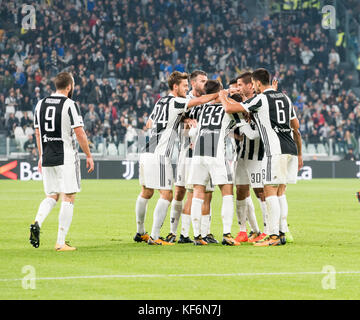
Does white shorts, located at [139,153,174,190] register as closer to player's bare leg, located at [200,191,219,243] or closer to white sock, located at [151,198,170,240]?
white sock, located at [151,198,170,240]

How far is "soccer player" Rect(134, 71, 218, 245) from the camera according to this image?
38.0 feet

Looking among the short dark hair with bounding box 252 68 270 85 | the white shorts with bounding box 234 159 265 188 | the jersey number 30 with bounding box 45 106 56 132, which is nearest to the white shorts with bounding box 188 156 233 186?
the white shorts with bounding box 234 159 265 188

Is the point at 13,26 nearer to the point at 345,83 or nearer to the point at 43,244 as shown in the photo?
the point at 345,83

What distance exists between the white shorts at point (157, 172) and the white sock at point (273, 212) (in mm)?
1337

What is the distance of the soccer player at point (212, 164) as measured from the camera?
37.7 ft

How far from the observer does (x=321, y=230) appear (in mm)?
13852

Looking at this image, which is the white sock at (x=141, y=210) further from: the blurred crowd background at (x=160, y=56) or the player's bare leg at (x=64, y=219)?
the blurred crowd background at (x=160, y=56)

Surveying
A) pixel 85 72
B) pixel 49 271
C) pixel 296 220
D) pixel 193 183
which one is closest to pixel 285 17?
pixel 85 72

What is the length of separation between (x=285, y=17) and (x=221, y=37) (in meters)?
4.30

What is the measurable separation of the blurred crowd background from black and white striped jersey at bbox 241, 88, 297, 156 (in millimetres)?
21041

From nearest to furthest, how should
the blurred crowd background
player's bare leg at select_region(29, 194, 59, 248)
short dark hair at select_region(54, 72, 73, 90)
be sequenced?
player's bare leg at select_region(29, 194, 59, 248)
short dark hair at select_region(54, 72, 73, 90)
the blurred crowd background

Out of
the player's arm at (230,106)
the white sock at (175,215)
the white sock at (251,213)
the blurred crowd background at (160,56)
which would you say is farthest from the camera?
the blurred crowd background at (160,56)

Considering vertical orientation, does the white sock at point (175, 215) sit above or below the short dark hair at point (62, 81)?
below

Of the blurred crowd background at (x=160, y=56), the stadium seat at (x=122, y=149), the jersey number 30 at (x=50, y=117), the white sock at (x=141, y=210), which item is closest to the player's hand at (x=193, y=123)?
the white sock at (x=141, y=210)
